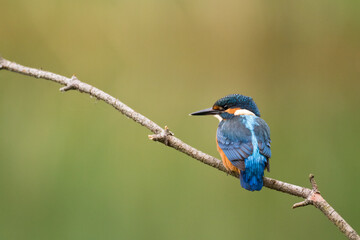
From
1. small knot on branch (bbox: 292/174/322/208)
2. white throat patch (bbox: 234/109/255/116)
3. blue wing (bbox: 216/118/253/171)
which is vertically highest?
white throat patch (bbox: 234/109/255/116)

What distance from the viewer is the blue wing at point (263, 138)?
51.9 inches

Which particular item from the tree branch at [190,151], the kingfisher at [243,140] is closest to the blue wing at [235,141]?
the kingfisher at [243,140]

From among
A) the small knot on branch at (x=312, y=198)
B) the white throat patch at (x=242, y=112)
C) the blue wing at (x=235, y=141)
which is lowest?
the small knot on branch at (x=312, y=198)

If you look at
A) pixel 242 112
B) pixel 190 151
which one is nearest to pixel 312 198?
pixel 190 151

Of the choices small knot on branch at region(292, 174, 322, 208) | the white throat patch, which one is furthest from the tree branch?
the white throat patch

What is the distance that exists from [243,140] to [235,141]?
0.08 feet

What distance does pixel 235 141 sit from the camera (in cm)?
137

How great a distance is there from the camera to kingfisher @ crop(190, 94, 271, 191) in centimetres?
123

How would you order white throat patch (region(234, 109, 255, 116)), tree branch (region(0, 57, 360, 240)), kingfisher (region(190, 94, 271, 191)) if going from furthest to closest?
white throat patch (region(234, 109, 255, 116)), kingfisher (region(190, 94, 271, 191)), tree branch (region(0, 57, 360, 240))

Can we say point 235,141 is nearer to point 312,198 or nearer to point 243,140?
point 243,140

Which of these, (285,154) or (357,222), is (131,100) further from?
(357,222)

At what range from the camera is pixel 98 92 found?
1134mm

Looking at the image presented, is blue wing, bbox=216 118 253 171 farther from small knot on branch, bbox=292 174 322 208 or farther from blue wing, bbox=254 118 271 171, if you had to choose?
small knot on branch, bbox=292 174 322 208

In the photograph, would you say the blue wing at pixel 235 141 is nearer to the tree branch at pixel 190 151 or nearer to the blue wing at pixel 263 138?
the blue wing at pixel 263 138
